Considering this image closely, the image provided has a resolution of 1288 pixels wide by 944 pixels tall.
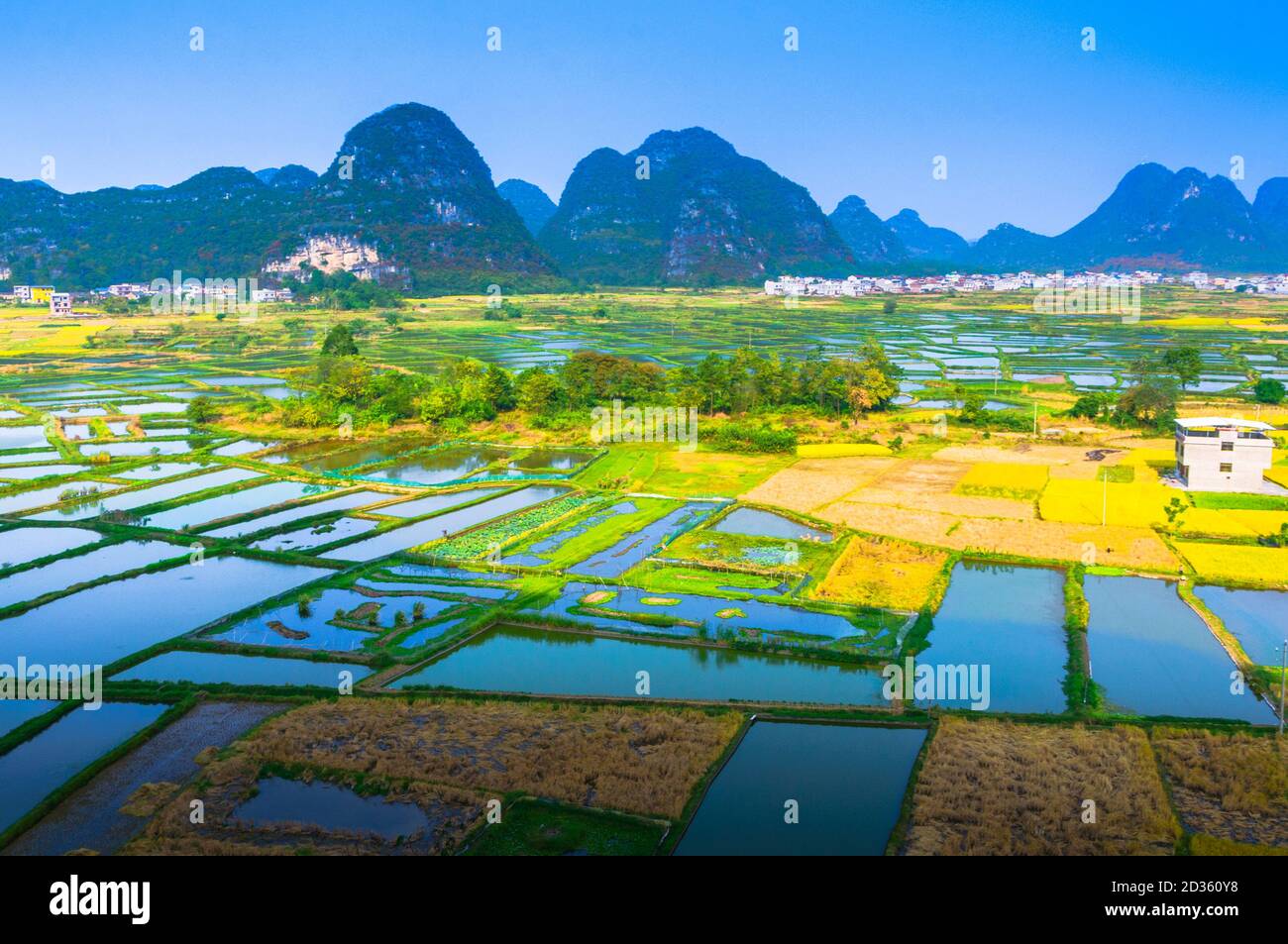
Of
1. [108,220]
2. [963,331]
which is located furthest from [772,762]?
[108,220]

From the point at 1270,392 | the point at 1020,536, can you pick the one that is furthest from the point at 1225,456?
the point at 1270,392

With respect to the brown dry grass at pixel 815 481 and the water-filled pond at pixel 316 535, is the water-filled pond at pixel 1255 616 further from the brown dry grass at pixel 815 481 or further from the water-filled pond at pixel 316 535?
the water-filled pond at pixel 316 535

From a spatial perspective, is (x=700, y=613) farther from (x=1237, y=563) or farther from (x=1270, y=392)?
(x=1270, y=392)

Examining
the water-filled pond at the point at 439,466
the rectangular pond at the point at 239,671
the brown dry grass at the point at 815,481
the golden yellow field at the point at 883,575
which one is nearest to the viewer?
the rectangular pond at the point at 239,671

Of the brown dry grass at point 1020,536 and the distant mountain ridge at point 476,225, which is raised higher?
the distant mountain ridge at point 476,225

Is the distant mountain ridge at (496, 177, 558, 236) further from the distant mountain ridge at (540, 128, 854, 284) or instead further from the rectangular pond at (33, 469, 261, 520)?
the rectangular pond at (33, 469, 261, 520)

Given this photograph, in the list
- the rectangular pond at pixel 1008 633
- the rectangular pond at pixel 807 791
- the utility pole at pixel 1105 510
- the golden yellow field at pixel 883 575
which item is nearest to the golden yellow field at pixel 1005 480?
the utility pole at pixel 1105 510
